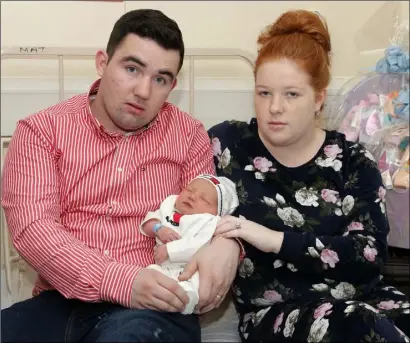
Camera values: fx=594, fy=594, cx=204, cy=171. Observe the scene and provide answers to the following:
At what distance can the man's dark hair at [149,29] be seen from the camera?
157 cm

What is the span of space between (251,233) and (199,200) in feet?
0.54

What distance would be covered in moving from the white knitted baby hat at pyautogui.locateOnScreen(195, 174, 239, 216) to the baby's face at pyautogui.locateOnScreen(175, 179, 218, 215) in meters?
0.01

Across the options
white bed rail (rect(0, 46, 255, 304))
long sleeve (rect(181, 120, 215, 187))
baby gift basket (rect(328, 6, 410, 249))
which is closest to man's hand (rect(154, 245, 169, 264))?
long sleeve (rect(181, 120, 215, 187))

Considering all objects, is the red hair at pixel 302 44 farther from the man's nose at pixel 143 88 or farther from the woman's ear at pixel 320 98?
the man's nose at pixel 143 88

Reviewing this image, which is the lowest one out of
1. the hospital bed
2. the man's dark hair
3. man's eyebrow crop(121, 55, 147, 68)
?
the hospital bed

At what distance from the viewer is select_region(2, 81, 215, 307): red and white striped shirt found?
4.82 feet

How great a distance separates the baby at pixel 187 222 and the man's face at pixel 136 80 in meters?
0.24

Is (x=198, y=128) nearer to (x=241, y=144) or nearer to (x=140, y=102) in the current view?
(x=241, y=144)

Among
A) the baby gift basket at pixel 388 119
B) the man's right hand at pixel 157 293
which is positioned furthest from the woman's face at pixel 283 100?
the man's right hand at pixel 157 293

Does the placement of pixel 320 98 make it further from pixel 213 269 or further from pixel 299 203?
pixel 213 269

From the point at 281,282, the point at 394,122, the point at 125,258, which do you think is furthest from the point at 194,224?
the point at 394,122

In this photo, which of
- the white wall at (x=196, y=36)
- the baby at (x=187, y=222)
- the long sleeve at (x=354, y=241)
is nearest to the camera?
the baby at (x=187, y=222)

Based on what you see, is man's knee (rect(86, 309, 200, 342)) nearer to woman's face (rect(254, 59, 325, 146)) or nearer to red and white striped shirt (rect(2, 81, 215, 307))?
red and white striped shirt (rect(2, 81, 215, 307))

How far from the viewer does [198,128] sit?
1811 millimetres
